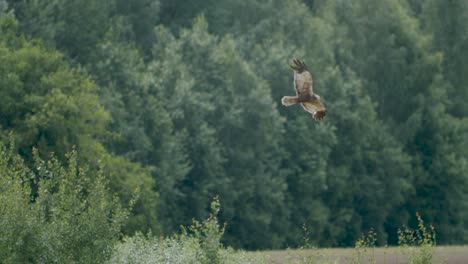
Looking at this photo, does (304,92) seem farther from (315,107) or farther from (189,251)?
(189,251)

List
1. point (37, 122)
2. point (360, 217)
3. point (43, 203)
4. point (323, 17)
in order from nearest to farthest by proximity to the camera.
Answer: point (43, 203) → point (37, 122) → point (360, 217) → point (323, 17)

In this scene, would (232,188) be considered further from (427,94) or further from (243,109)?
(427,94)

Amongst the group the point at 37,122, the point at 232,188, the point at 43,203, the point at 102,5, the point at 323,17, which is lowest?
the point at 43,203

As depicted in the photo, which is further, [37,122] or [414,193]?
[414,193]

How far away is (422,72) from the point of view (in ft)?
227

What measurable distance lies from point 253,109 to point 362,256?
33633 mm

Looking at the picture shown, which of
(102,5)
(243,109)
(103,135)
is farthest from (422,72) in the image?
(103,135)

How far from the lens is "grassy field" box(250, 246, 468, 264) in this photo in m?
28.3

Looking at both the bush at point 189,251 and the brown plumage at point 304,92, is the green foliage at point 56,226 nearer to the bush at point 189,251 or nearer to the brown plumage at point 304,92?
the bush at point 189,251

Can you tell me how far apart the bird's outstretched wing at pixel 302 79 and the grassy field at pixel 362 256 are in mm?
4360

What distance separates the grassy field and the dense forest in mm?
11408

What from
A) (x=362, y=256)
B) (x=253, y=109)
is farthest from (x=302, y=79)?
(x=253, y=109)

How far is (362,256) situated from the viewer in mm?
28109

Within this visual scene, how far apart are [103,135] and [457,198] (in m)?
22.5
